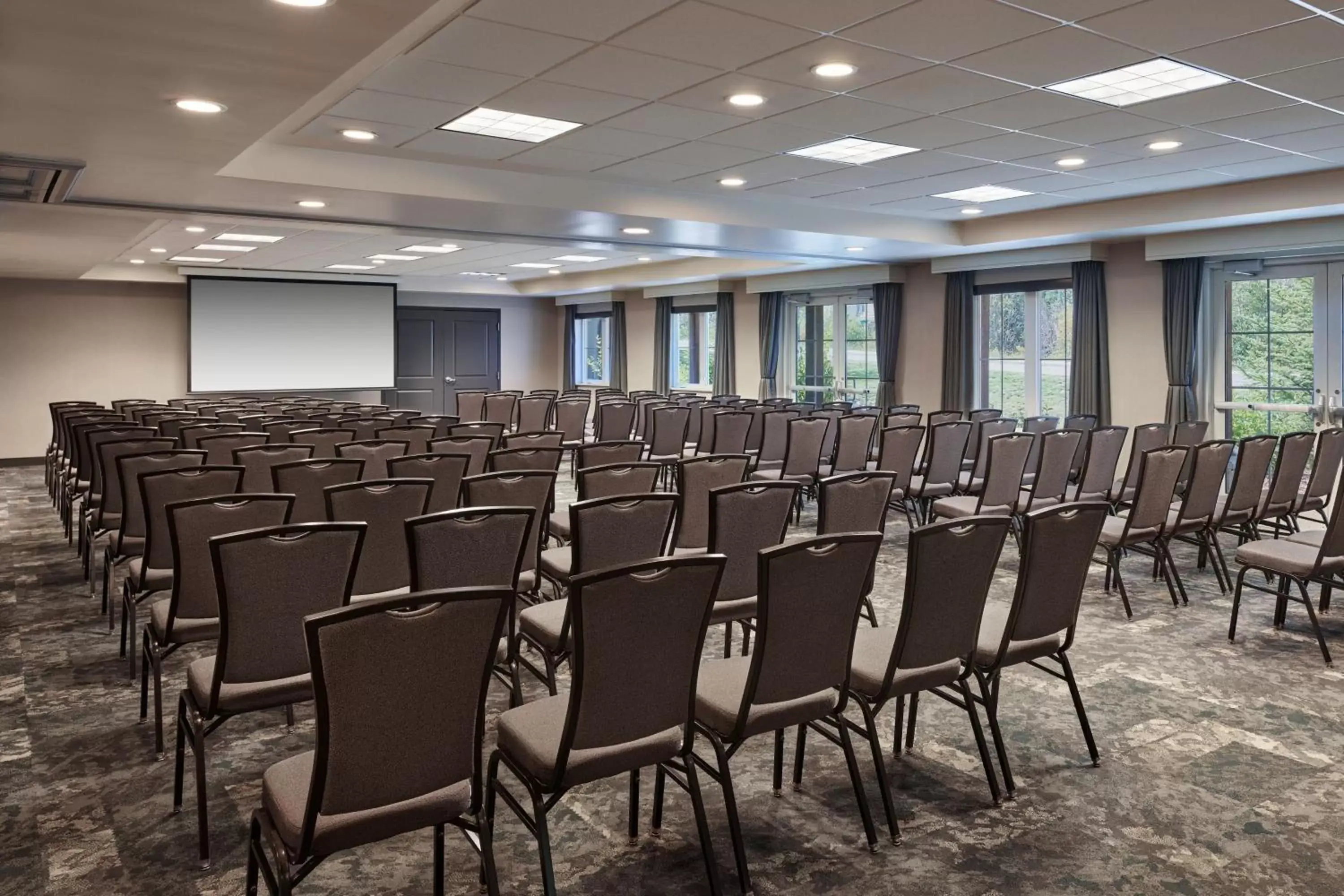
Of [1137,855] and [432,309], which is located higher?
[432,309]

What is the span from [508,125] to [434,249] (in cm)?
707

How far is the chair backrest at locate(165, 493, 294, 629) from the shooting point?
3688 mm

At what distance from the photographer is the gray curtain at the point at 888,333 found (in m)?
13.9

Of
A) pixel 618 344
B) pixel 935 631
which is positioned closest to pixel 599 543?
pixel 935 631

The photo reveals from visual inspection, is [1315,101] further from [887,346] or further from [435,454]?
[887,346]

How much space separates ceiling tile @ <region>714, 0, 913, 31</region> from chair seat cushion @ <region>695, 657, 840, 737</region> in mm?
2883

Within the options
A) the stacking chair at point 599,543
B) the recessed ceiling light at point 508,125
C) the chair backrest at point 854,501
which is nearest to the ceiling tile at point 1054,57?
the chair backrest at point 854,501

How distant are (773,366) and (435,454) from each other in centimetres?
1131

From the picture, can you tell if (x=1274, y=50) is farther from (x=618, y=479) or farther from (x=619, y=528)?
(x=619, y=528)

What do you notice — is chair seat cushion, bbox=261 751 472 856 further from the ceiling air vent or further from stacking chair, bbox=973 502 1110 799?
the ceiling air vent

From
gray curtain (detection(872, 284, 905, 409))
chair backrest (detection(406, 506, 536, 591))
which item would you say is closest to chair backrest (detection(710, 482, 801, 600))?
chair backrest (detection(406, 506, 536, 591))

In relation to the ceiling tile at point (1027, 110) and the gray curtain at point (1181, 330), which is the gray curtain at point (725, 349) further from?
the ceiling tile at point (1027, 110)

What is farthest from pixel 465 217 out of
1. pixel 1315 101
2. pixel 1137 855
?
pixel 1137 855

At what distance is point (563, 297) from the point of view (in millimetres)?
21500
